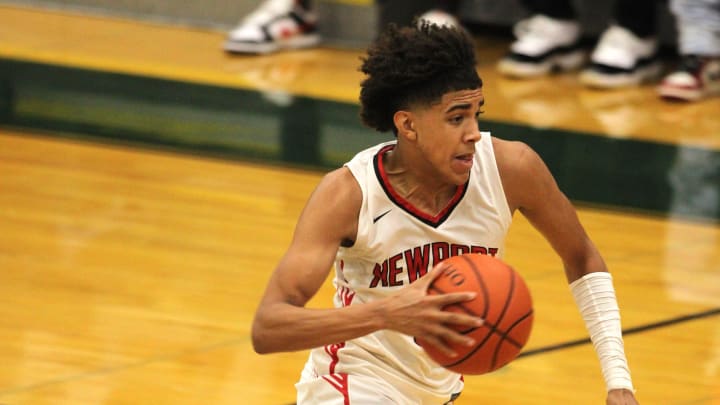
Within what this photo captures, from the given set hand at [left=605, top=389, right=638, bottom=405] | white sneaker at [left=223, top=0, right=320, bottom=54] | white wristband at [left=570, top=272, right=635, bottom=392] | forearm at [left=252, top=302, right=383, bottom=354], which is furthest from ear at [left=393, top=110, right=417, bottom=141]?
white sneaker at [left=223, top=0, right=320, bottom=54]

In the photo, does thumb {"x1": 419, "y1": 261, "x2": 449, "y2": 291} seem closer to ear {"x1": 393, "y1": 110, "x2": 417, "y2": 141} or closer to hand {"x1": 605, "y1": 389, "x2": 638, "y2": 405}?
ear {"x1": 393, "y1": 110, "x2": 417, "y2": 141}

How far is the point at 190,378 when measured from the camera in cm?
439

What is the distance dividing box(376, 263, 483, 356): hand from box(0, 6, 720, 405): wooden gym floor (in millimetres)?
1465

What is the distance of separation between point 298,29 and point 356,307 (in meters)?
6.16

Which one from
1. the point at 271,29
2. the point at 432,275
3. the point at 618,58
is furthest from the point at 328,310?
the point at 271,29

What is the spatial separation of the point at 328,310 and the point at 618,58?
548cm

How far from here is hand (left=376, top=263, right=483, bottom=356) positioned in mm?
2801

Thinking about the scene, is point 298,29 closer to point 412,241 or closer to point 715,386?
point 715,386

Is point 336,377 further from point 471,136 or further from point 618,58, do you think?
point 618,58

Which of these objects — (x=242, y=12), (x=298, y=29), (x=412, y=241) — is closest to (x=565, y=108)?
(x=298, y=29)

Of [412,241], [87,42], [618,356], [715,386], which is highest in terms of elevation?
[412,241]

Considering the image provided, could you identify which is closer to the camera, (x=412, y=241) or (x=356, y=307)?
(x=356, y=307)

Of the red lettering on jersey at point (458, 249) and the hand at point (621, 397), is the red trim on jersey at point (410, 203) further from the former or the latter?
the hand at point (621, 397)

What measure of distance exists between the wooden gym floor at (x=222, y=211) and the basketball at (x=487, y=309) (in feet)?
4.36
